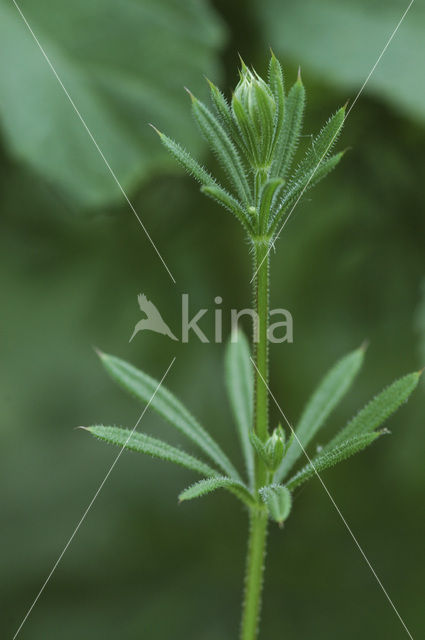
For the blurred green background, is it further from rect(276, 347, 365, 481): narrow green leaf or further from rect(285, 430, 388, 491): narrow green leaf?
rect(285, 430, 388, 491): narrow green leaf

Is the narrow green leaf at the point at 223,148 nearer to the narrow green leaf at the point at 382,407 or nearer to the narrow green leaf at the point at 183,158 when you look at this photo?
the narrow green leaf at the point at 183,158

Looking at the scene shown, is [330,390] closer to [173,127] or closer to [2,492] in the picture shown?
[173,127]

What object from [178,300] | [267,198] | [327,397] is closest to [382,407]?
[327,397]

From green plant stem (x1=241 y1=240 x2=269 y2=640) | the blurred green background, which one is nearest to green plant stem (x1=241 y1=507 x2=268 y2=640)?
green plant stem (x1=241 y1=240 x2=269 y2=640)

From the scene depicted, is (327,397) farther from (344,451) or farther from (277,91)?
(277,91)

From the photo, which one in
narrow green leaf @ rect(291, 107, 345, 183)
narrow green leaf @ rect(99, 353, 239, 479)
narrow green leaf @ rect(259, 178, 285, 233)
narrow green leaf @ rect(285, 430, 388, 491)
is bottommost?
narrow green leaf @ rect(99, 353, 239, 479)

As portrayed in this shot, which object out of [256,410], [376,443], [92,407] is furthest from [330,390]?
[92,407]

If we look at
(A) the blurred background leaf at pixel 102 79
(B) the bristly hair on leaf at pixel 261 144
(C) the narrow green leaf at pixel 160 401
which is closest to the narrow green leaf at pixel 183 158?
(B) the bristly hair on leaf at pixel 261 144
